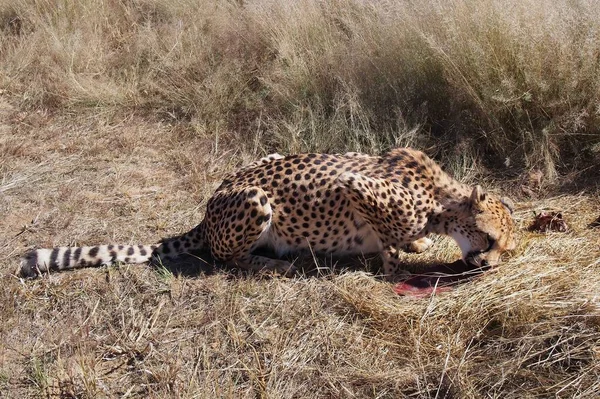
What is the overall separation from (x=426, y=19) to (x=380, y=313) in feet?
9.35

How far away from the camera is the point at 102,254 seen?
429 centimetres

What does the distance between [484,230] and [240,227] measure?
1435 mm

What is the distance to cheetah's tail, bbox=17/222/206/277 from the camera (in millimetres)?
4164

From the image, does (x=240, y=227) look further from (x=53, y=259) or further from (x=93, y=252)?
(x=53, y=259)

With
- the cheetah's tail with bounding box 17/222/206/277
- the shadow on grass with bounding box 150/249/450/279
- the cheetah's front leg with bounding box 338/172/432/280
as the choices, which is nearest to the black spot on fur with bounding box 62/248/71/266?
the cheetah's tail with bounding box 17/222/206/277

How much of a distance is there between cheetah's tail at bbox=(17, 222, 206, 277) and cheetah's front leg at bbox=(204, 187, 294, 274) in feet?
0.60

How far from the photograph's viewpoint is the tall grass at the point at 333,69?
505cm

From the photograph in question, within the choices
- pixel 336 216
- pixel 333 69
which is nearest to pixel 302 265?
pixel 336 216

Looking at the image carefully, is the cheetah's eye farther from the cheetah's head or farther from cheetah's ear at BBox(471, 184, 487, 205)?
cheetah's ear at BBox(471, 184, 487, 205)

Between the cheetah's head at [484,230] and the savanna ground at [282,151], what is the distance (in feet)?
0.38

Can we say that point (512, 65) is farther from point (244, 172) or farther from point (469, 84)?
point (244, 172)

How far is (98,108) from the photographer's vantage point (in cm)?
636

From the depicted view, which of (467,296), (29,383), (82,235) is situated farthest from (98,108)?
(467,296)

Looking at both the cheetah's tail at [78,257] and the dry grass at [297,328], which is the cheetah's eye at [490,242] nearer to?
the dry grass at [297,328]
